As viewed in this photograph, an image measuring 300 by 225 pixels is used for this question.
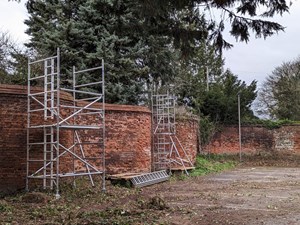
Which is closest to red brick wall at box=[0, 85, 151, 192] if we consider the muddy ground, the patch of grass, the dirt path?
the muddy ground

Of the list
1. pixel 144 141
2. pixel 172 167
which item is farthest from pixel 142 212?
pixel 172 167

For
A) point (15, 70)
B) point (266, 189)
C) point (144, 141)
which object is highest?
point (15, 70)

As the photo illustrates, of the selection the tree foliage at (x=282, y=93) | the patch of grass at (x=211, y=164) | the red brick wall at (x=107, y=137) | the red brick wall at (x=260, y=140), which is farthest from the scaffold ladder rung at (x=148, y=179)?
the tree foliage at (x=282, y=93)

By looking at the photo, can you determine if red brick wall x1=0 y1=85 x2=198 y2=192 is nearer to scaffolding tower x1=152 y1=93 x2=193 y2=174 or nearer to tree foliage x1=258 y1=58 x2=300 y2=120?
scaffolding tower x1=152 y1=93 x2=193 y2=174

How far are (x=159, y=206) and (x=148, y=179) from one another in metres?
5.04

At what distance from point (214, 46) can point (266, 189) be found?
7708 mm

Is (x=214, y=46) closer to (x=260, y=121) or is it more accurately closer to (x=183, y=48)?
(x=183, y=48)

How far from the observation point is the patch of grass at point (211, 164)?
19.3 metres

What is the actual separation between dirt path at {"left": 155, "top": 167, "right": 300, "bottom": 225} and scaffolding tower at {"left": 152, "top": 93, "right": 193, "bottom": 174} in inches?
107

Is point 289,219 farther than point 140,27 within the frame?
Yes

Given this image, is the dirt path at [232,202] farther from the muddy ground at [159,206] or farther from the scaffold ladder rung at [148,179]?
the scaffold ladder rung at [148,179]

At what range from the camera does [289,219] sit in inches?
305

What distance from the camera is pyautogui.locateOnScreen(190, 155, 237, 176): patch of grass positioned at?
19347 mm

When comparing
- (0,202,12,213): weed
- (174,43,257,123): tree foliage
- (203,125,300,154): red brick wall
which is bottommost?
(0,202,12,213): weed
